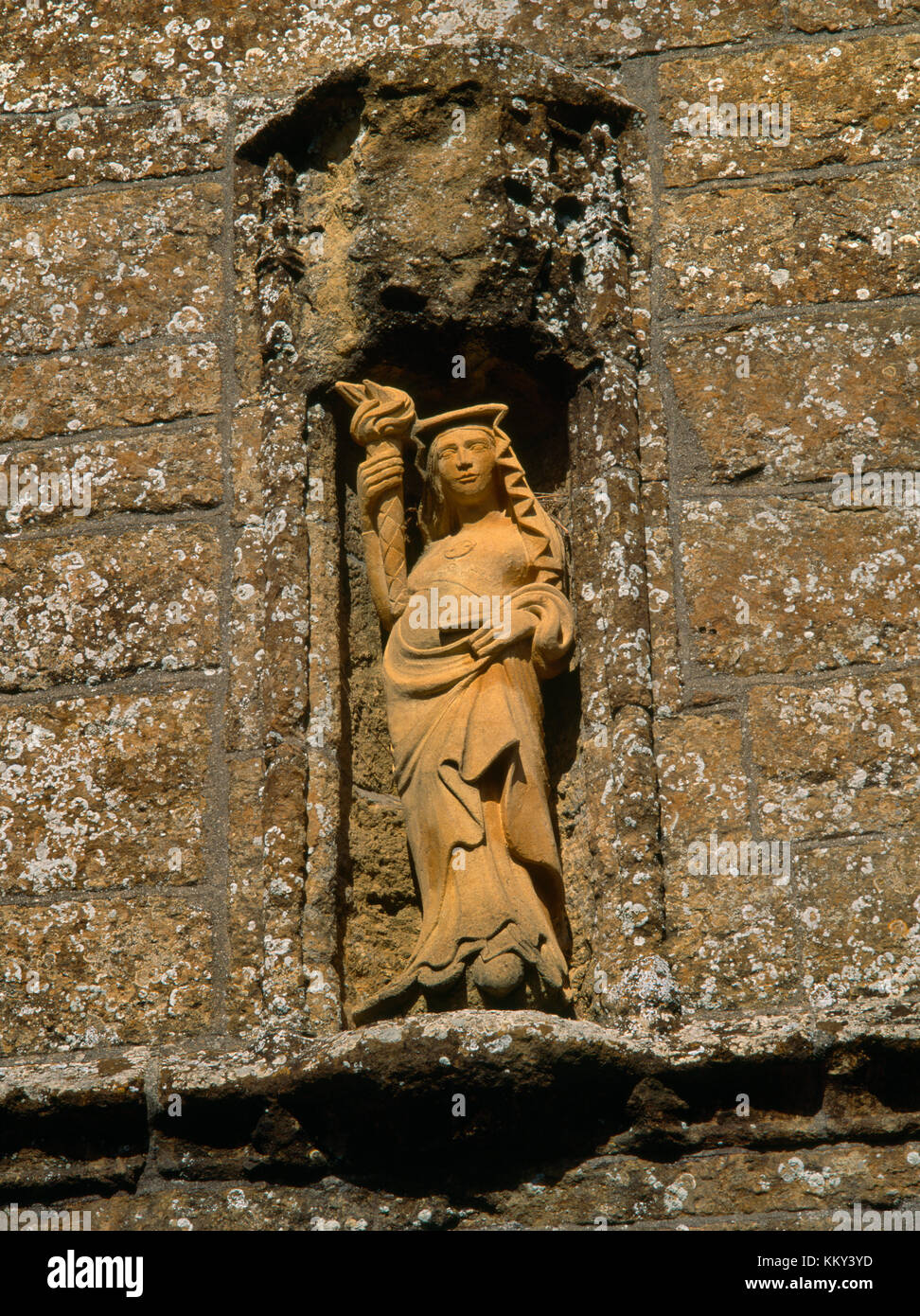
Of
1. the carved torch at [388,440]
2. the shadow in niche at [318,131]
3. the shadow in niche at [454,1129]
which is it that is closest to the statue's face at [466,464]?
the carved torch at [388,440]

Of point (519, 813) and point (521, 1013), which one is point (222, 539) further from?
point (521, 1013)

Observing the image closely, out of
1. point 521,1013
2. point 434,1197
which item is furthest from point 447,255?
point 434,1197

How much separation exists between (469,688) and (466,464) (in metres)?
0.62

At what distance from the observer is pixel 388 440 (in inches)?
204

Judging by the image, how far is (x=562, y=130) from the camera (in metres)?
5.44

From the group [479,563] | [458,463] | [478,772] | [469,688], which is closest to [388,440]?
[458,463]

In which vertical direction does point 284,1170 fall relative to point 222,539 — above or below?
below

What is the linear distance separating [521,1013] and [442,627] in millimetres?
1043

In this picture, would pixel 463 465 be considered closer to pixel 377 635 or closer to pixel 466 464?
pixel 466 464

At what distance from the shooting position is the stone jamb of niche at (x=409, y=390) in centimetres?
472

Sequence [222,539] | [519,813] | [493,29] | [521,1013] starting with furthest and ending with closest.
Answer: [493,29], [222,539], [519,813], [521,1013]

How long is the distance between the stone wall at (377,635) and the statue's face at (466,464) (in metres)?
0.23

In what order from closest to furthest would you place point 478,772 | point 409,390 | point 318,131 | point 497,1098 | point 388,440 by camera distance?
point 497,1098, point 478,772, point 388,440, point 409,390, point 318,131

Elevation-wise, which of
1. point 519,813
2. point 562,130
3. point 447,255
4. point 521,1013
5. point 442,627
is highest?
point 562,130
